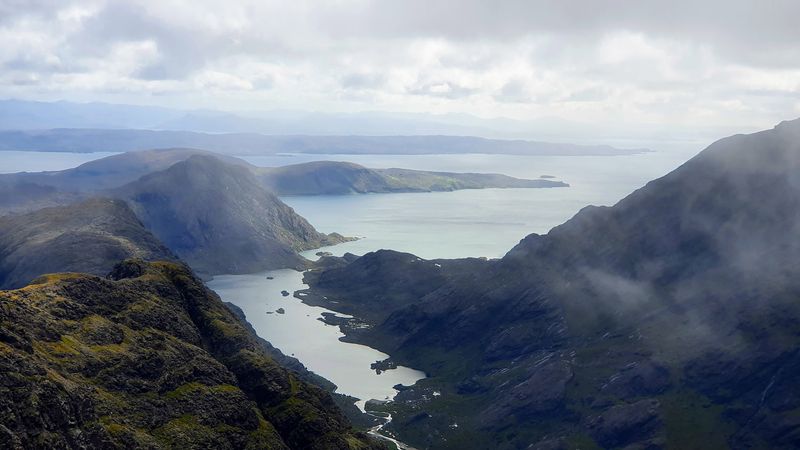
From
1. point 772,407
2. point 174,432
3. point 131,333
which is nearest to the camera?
point 174,432

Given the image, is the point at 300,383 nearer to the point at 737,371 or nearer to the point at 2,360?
the point at 2,360

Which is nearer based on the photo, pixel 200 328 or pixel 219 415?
pixel 219 415

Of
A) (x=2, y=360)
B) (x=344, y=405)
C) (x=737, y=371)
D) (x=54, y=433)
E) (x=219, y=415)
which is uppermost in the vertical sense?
(x=2, y=360)

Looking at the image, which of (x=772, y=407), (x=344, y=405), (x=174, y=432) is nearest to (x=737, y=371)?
(x=772, y=407)

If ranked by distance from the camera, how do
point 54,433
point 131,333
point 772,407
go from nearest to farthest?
1. point 54,433
2. point 131,333
3. point 772,407

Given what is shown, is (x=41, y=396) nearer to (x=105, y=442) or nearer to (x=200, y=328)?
(x=105, y=442)

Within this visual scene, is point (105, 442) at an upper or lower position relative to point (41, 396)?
lower

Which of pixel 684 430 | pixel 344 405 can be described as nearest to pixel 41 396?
pixel 344 405
